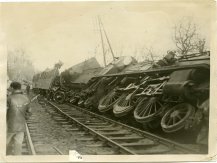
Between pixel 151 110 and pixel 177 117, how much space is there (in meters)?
0.10

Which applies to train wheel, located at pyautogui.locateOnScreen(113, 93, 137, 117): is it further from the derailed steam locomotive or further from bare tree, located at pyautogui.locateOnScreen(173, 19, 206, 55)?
bare tree, located at pyautogui.locateOnScreen(173, 19, 206, 55)

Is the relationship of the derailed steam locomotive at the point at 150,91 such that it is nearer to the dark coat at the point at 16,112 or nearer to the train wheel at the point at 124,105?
the train wheel at the point at 124,105

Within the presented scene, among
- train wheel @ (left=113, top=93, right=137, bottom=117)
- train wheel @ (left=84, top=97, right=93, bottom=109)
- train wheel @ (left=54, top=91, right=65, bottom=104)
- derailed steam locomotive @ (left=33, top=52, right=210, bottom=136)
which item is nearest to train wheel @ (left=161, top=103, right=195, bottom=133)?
derailed steam locomotive @ (left=33, top=52, right=210, bottom=136)

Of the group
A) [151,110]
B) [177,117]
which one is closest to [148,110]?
[151,110]

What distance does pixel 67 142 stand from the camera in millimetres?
1826

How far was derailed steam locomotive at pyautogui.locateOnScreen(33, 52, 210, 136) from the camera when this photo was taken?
176 centimetres

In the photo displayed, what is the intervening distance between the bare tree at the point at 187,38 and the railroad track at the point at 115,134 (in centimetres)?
36

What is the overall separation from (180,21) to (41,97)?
0.63 m

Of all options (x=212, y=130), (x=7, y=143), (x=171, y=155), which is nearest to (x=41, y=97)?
(x=7, y=143)

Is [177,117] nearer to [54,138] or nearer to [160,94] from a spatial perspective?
[160,94]

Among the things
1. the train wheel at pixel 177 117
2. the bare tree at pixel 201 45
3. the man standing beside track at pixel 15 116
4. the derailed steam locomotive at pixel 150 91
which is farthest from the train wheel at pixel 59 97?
the bare tree at pixel 201 45

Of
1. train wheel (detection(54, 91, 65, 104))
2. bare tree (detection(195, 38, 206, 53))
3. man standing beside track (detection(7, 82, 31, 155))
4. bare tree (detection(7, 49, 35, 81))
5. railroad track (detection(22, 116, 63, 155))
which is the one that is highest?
bare tree (detection(195, 38, 206, 53))

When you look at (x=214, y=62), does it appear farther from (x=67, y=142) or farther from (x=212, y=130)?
(x=67, y=142)

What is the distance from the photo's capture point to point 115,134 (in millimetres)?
1816
